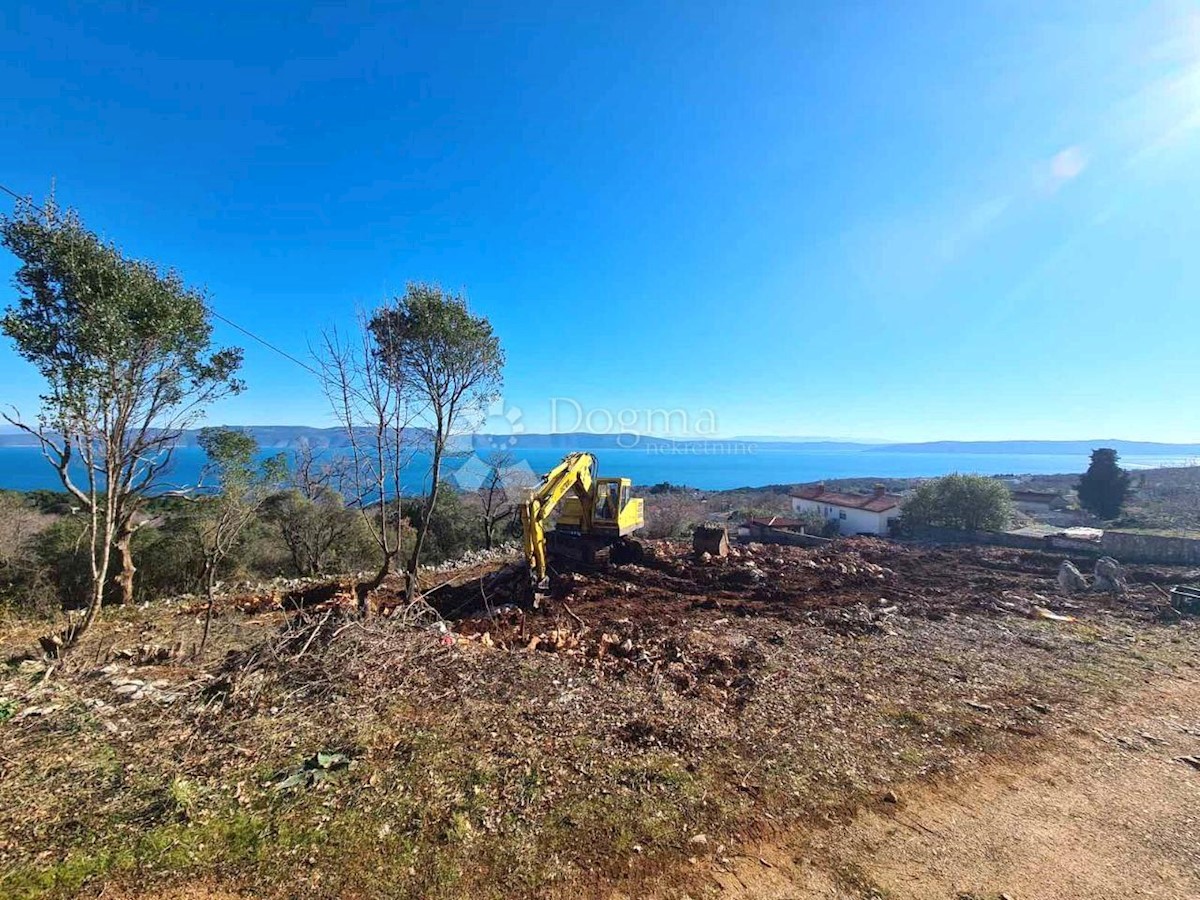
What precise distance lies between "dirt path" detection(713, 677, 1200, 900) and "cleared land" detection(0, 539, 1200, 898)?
2cm

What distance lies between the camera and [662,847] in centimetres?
294

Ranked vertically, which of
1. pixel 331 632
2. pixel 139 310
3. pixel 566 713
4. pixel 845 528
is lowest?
pixel 845 528

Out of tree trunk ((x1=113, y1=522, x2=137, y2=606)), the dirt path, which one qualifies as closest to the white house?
the dirt path

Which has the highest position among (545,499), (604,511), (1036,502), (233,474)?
(233,474)

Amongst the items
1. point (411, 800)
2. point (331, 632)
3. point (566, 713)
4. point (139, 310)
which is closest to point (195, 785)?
point (411, 800)

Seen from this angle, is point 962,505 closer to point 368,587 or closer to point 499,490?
point 499,490

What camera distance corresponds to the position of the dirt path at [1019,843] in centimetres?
277

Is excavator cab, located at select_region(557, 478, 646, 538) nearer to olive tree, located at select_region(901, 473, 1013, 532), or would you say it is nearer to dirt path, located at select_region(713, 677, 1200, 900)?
dirt path, located at select_region(713, 677, 1200, 900)

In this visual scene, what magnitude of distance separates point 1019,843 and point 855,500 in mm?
28743

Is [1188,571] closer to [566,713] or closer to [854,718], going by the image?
[854,718]

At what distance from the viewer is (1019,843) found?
124 inches

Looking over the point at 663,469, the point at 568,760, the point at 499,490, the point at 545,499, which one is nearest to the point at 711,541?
the point at 545,499

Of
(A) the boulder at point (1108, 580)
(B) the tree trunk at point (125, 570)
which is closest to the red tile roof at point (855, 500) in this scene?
(A) the boulder at point (1108, 580)

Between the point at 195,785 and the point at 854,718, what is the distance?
5220mm
